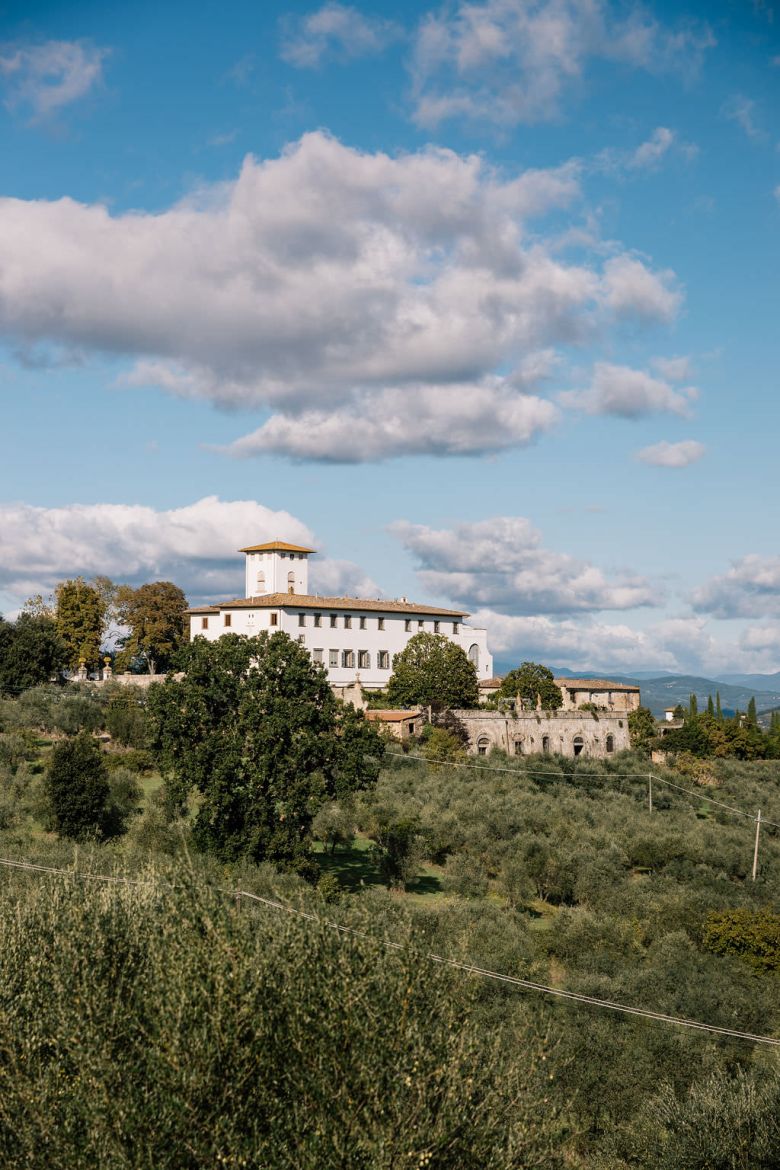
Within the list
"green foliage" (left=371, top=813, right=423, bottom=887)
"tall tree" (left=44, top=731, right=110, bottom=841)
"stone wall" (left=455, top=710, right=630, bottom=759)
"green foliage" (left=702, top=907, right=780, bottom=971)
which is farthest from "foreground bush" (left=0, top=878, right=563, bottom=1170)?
"stone wall" (left=455, top=710, right=630, bottom=759)

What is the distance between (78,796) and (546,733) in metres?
44.6

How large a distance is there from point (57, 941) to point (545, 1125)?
7.52 meters

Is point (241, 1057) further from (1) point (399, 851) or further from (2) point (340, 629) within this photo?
(2) point (340, 629)

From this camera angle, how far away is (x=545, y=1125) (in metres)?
14.1

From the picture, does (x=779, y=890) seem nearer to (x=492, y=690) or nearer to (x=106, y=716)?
(x=106, y=716)

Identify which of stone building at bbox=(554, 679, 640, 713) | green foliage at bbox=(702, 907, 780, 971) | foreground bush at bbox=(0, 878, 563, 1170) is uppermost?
stone building at bbox=(554, 679, 640, 713)

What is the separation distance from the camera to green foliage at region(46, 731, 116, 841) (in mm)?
39438

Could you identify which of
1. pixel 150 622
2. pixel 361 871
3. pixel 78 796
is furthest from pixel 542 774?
pixel 150 622

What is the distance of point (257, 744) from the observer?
118 ft

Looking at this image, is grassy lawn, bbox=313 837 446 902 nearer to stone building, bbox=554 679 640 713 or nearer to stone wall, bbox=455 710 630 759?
stone wall, bbox=455 710 630 759

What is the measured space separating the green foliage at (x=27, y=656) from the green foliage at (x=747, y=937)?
54.6 meters

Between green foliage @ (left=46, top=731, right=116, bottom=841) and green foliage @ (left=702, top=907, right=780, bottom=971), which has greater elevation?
green foliage @ (left=46, top=731, right=116, bottom=841)

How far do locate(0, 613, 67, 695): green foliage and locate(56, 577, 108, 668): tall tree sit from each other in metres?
10.4

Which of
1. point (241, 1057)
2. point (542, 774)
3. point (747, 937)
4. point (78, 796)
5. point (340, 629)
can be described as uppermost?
point (340, 629)
